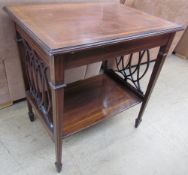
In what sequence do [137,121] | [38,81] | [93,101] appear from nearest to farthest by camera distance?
[38,81], [93,101], [137,121]

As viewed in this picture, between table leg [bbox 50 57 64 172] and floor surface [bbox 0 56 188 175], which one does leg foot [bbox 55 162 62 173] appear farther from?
table leg [bbox 50 57 64 172]

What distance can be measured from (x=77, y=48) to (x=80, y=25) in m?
0.20

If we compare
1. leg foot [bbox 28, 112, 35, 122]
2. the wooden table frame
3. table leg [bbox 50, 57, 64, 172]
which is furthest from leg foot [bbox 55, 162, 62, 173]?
leg foot [bbox 28, 112, 35, 122]

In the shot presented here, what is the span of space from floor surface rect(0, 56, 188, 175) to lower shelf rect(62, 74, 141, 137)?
24cm

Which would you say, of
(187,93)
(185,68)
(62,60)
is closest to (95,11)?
(62,60)

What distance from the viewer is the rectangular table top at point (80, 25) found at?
2.18ft

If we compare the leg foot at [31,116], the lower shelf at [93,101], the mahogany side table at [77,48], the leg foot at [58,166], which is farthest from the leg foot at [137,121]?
the leg foot at [31,116]

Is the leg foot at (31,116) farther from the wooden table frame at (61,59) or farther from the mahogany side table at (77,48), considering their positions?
the wooden table frame at (61,59)

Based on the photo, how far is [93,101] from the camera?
1.22m

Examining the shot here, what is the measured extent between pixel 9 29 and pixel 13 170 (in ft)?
2.56

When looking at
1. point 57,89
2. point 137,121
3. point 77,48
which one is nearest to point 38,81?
point 57,89

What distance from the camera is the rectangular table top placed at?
26.2 inches

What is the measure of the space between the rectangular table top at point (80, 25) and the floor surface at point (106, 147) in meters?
0.75

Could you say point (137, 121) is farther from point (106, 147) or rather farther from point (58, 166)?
point (58, 166)
